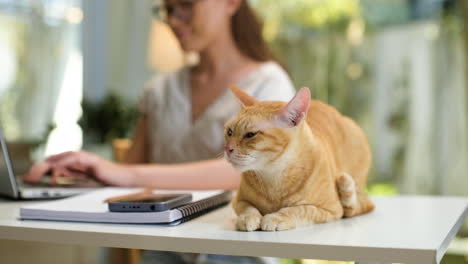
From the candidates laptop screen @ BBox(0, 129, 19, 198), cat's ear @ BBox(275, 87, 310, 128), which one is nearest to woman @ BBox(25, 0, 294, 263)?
laptop screen @ BBox(0, 129, 19, 198)

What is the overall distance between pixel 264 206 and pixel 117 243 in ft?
0.72

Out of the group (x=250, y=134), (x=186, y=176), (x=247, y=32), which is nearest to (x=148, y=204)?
(x=250, y=134)

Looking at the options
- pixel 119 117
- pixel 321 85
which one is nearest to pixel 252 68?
pixel 321 85

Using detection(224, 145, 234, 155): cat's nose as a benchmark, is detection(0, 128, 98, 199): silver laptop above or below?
below

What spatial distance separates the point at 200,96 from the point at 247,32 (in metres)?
0.23

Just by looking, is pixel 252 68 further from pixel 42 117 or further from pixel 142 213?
pixel 42 117

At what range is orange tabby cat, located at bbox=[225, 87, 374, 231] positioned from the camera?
0.83m

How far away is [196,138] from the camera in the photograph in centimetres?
160

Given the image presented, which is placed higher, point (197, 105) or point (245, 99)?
point (245, 99)

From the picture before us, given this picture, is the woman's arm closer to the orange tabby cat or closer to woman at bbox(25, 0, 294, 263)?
woman at bbox(25, 0, 294, 263)

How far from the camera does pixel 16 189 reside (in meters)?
1.17

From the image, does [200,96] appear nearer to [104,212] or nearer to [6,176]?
[6,176]

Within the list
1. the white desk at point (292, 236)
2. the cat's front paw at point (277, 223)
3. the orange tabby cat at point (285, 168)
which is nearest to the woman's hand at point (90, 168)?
the white desk at point (292, 236)

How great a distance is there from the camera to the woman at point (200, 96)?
1.33m
